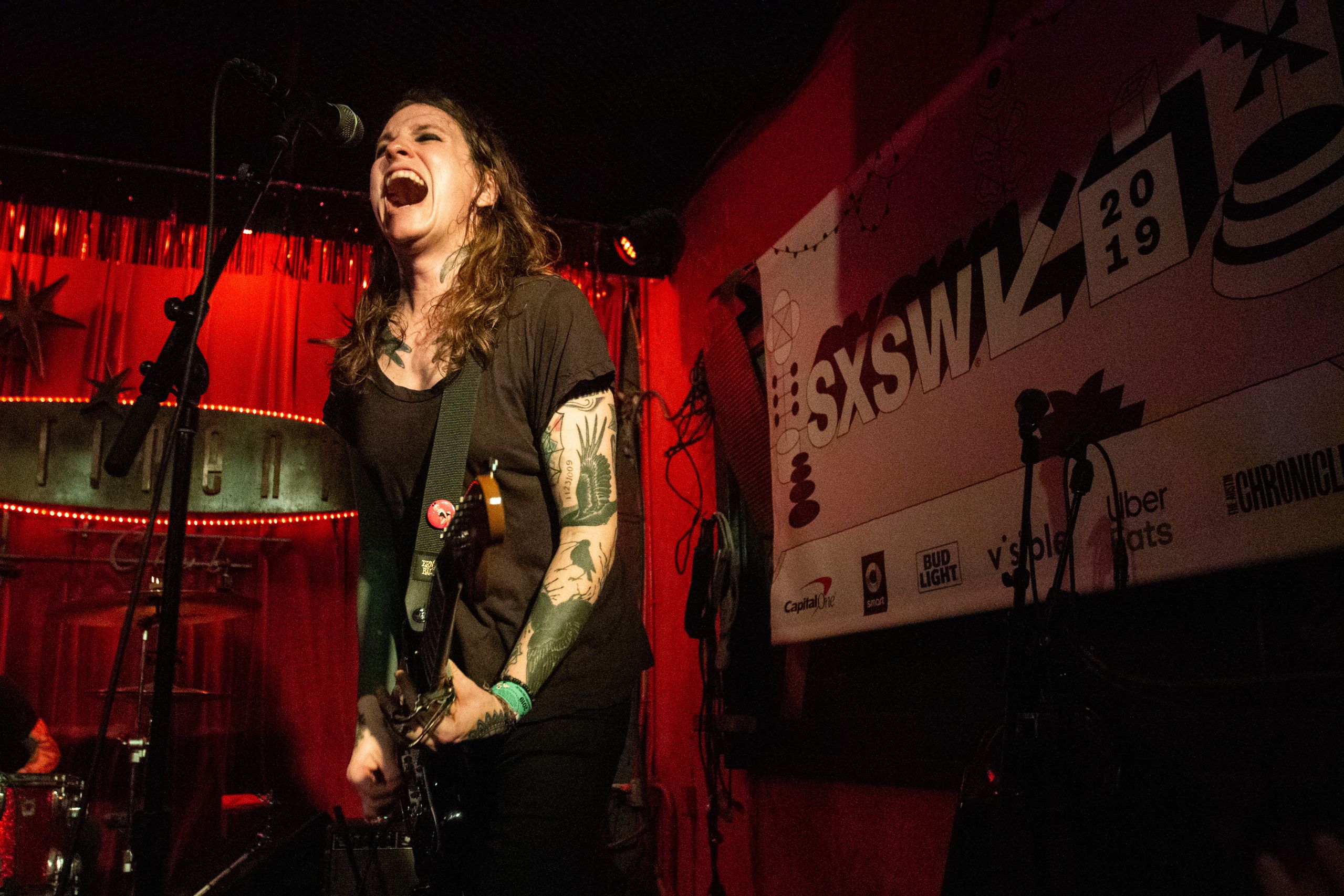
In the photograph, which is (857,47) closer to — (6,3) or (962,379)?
(962,379)

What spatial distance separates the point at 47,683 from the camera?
4219 mm

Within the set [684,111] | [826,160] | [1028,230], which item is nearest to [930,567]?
[1028,230]

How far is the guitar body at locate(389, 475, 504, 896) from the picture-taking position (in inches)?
48.6

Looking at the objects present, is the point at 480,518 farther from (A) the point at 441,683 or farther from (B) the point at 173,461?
(B) the point at 173,461

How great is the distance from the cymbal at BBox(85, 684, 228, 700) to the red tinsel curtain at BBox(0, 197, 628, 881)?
2.7 inches

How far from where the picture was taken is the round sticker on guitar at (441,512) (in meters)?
1.47

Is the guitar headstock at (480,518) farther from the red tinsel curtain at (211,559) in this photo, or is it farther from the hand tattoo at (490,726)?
the red tinsel curtain at (211,559)

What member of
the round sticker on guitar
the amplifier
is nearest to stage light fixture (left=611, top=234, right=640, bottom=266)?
the amplifier

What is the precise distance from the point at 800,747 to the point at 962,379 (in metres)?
1.45

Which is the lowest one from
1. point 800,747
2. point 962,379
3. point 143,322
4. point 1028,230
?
point 800,747

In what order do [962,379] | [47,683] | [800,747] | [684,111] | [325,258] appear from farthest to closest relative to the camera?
[325,258]
[47,683]
[684,111]
[800,747]
[962,379]

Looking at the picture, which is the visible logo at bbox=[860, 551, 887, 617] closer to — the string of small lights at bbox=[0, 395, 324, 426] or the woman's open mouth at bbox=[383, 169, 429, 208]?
the woman's open mouth at bbox=[383, 169, 429, 208]

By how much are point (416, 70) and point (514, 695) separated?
3028 mm

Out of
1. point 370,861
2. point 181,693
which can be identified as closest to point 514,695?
point 370,861
